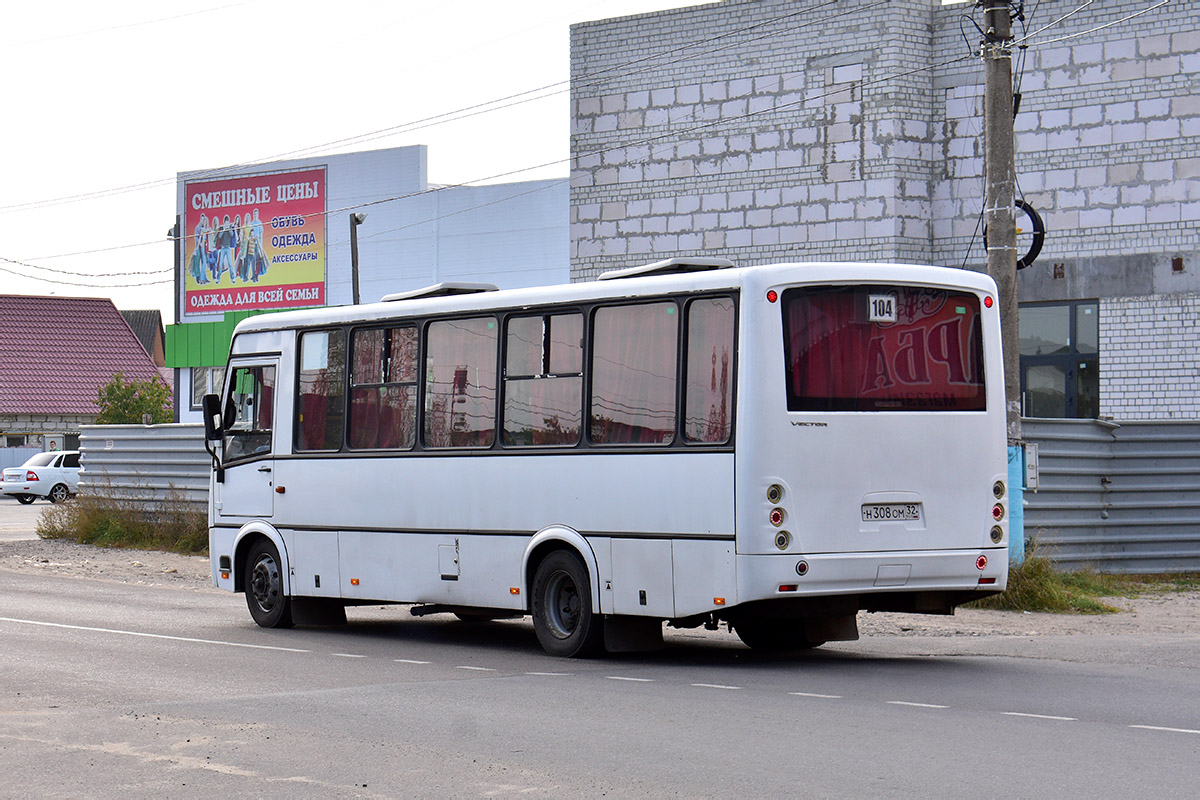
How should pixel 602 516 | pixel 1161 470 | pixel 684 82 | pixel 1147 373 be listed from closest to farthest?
1. pixel 602 516
2. pixel 1161 470
3. pixel 1147 373
4. pixel 684 82

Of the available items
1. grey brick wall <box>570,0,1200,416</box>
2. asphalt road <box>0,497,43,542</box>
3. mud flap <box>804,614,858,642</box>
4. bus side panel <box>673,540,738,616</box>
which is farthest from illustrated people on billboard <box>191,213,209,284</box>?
bus side panel <box>673,540,738,616</box>

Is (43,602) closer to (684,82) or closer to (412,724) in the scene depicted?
(412,724)

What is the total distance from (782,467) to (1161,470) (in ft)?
33.8

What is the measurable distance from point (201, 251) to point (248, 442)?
A: 147 ft

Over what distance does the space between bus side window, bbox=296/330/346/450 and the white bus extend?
0.28m

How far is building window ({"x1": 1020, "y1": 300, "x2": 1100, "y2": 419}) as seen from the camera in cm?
2489

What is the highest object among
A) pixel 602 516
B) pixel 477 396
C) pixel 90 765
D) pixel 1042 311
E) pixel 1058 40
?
pixel 1058 40

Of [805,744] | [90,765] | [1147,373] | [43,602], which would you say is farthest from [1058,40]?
[90,765]

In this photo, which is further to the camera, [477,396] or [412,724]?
[477,396]

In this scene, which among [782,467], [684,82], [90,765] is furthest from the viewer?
[684,82]

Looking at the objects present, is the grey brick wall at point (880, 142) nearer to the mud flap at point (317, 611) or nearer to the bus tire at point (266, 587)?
the mud flap at point (317, 611)

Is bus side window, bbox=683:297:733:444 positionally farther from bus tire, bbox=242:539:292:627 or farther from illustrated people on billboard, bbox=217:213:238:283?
illustrated people on billboard, bbox=217:213:238:283

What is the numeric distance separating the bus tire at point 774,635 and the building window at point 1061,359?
12.2 m

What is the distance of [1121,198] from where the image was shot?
2436cm
